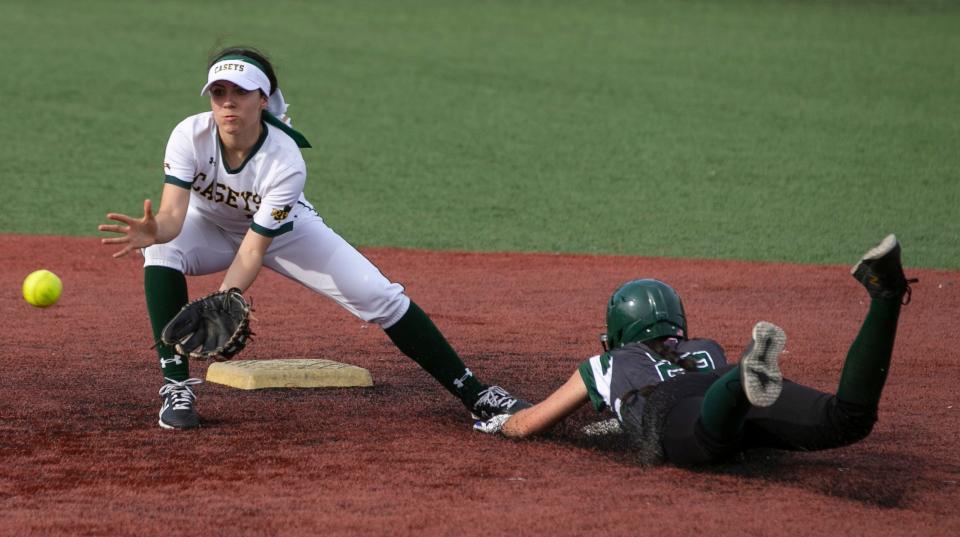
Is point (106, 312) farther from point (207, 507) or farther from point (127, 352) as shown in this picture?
point (207, 507)

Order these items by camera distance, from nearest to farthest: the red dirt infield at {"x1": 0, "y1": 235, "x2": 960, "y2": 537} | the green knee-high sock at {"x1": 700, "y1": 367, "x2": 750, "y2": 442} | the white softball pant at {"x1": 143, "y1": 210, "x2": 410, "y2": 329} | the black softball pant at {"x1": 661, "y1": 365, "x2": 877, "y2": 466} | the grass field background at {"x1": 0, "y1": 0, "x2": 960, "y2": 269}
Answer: the red dirt infield at {"x1": 0, "y1": 235, "x2": 960, "y2": 537} < the green knee-high sock at {"x1": 700, "y1": 367, "x2": 750, "y2": 442} < the black softball pant at {"x1": 661, "y1": 365, "x2": 877, "y2": 466} < the white softball pant at {"x1": 143, "y1": 210, "x2": 410, "y2": 329} < the grass field background at {"x1": 0, "y1": 0, "x2": 960, "y2": 269}

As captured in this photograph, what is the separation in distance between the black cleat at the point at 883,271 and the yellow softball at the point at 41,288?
11.0 feet

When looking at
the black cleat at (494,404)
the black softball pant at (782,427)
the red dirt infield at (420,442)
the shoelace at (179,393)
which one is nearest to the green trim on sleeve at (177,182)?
the shoelace at (179,393)

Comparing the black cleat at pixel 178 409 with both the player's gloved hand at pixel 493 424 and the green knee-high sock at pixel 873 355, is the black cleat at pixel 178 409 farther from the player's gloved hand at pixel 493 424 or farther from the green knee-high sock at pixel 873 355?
the green knee-high sock at pixel 873 355

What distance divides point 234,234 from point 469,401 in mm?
1116

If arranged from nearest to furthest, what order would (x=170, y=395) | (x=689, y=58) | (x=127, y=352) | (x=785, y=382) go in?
(x=785, y=382), (x=170, y=395), (x=127, y=352), (x=689, y=58)

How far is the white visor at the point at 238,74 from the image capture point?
457 centimetres

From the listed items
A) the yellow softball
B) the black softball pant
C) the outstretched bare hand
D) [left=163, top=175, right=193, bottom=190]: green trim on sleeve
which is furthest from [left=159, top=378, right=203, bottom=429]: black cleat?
the black softball pant

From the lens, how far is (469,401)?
197 inches

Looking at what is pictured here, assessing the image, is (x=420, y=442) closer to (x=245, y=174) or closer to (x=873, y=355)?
(x=245, y=174)

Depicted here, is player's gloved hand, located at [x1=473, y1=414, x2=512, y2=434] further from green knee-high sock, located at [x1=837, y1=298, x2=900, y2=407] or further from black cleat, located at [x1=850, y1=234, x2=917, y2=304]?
black cleat, located at [x1=850, y1=234, x2=917, y2=304]

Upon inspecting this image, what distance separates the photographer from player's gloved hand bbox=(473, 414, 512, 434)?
4742mm

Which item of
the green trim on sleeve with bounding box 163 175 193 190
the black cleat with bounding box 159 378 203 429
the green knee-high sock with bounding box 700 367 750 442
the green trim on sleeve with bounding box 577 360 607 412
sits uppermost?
the green trim on sleeve with bounding box 163 175 193 190

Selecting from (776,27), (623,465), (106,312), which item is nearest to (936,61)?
(776,27)
